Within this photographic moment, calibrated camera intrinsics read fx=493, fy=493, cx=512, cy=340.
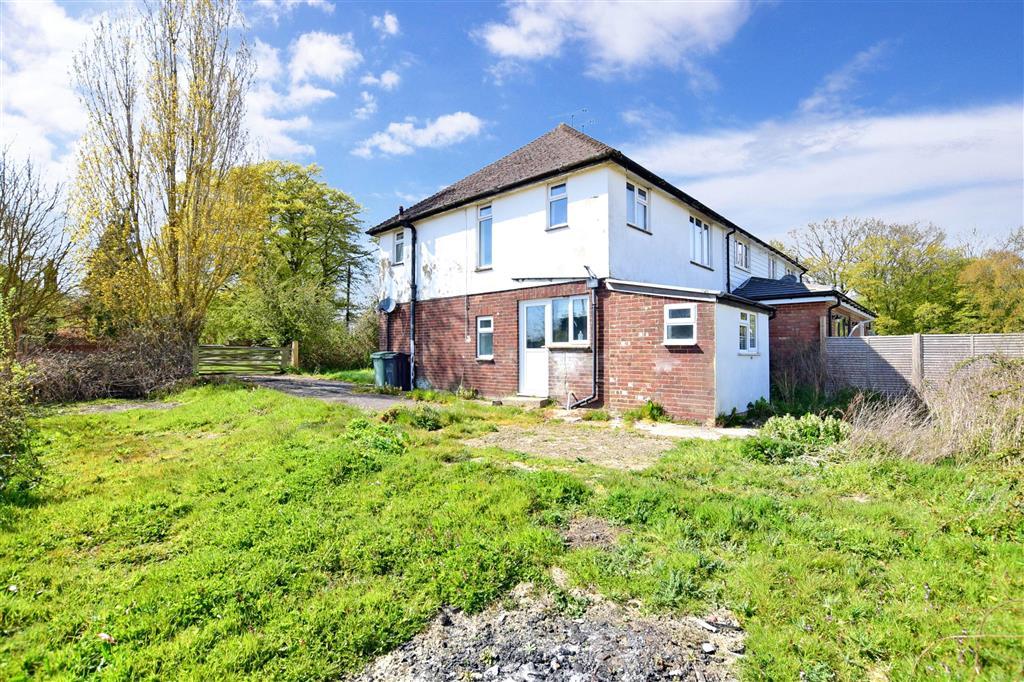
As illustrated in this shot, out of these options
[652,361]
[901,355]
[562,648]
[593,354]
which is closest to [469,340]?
[593,354]

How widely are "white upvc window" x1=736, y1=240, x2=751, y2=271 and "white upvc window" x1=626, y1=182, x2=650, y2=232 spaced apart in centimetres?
762

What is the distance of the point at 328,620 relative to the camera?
9.86ft

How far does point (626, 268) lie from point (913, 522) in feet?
27.6

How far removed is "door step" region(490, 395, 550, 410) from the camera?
38.4ft

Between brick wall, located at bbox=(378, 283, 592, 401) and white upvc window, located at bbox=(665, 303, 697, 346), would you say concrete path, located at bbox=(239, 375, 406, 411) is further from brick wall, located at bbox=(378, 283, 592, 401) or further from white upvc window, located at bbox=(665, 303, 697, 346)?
white upvc window, located at bbox=(665, 303, 697, 346)

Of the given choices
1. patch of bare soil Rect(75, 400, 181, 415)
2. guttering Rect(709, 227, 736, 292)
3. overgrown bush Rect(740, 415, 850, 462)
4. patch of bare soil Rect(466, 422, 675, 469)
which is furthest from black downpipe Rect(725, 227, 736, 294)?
patch of bare soil Rect(75, 400, 181, 415)

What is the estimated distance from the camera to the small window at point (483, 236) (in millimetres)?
14219

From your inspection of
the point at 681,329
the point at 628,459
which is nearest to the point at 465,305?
the point at 681,329

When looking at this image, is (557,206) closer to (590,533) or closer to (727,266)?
(727,266)

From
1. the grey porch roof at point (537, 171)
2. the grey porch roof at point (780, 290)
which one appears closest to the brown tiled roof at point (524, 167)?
the grey porch roof at point (537, 171)

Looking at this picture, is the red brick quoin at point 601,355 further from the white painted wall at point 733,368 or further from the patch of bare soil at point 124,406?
the patch of bare soil at point 124,406

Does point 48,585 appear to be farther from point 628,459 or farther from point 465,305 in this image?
point 465,305

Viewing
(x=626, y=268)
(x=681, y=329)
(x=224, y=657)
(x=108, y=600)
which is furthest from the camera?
(x=626, y=268)

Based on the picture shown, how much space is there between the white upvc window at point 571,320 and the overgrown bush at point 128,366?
33.8 ft
